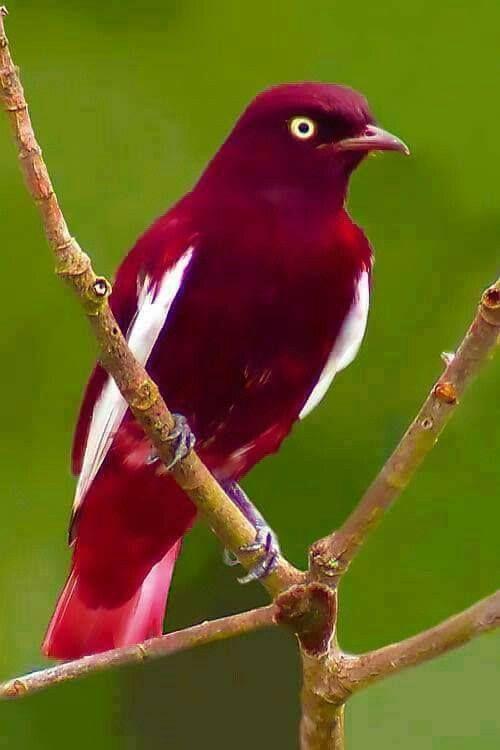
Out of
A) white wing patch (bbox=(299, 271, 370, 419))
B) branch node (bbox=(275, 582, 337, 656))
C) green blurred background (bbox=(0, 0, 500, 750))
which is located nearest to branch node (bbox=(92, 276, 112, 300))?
branch node (bbox=(275, 582, 337, 656))

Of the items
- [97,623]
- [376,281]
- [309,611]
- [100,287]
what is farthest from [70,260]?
[376,281]

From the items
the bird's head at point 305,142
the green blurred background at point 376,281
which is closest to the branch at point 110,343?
the bird's head at point 305,142

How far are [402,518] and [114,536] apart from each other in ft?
1.72

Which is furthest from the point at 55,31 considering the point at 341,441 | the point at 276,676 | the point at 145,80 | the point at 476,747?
the point at 476,747

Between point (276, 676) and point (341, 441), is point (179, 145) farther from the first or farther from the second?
point (276, 676)

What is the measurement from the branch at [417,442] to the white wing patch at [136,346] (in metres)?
0.26

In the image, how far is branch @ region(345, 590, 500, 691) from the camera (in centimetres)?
76

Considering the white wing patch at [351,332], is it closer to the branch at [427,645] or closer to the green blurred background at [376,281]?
the branch at [427,645]

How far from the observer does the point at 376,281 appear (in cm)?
154

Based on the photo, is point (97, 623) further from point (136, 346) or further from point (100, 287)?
point (100, 287)

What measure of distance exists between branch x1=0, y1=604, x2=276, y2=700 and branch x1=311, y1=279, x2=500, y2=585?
0.08 m

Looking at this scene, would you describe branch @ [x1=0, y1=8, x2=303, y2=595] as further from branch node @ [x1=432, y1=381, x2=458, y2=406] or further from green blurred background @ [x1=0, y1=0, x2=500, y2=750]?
green blurred background @ [x1=0, y1=0, x2=500, y2=750]

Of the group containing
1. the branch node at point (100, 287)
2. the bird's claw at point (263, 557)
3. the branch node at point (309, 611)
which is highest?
the branch node at point (100, 287)

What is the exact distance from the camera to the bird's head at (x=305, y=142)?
990 mm
